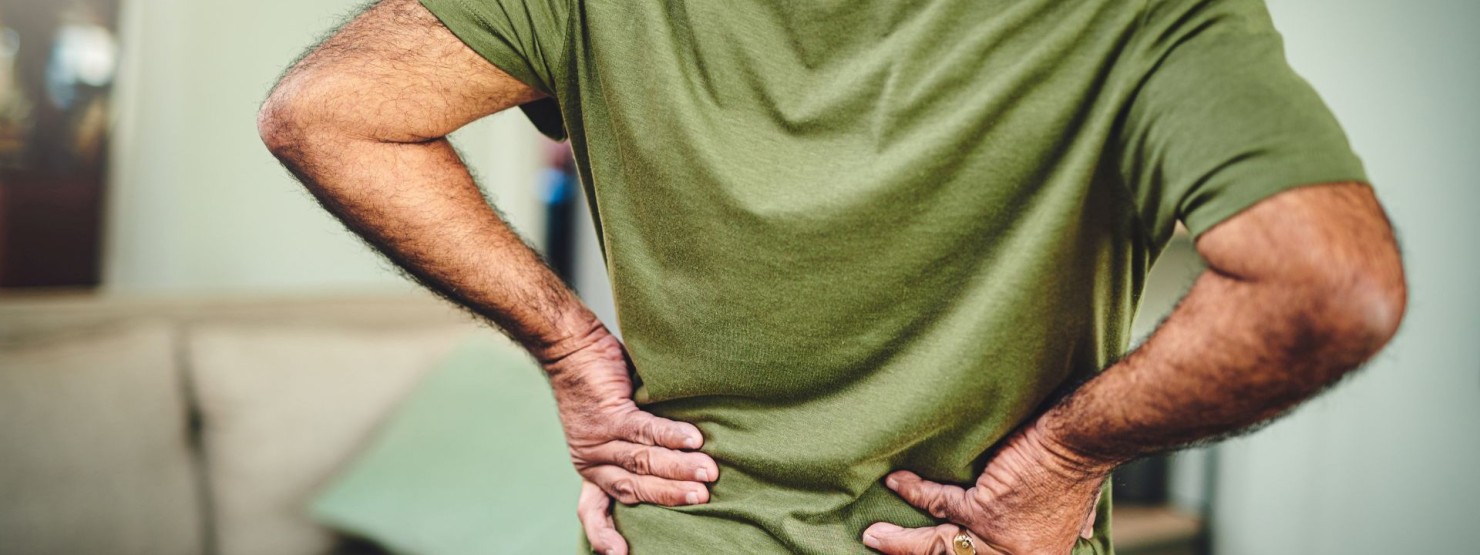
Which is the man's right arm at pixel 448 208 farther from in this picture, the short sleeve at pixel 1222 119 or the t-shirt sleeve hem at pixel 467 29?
the short sleeve at pixel 1222 119

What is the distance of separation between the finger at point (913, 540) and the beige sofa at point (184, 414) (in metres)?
1.64

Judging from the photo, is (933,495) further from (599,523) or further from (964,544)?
(599,523)

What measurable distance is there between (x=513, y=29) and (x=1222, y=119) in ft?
1.62

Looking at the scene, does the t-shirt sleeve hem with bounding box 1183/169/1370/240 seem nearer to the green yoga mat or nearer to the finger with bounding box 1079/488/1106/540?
the finger with bounding box 1079/488/1106/540

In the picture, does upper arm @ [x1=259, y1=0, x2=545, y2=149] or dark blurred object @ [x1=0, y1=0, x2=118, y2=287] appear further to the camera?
dark blurred object @ [x1=0, y1=0, x2=118, y2=287]

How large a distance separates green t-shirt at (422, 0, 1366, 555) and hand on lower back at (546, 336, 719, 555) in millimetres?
21

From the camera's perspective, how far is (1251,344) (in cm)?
60

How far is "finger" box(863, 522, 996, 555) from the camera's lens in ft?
2.48

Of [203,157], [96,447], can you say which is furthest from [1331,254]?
[203,157]

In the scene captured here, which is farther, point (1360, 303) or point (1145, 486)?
point (1145, 486)

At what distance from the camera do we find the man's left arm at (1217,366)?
0.57m

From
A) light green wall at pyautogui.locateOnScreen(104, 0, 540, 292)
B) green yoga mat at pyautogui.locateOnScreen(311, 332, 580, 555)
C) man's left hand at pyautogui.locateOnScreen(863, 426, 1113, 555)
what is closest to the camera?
man's left hand at pyautogui.locateOnScreen(863, 426, 1113, 555)

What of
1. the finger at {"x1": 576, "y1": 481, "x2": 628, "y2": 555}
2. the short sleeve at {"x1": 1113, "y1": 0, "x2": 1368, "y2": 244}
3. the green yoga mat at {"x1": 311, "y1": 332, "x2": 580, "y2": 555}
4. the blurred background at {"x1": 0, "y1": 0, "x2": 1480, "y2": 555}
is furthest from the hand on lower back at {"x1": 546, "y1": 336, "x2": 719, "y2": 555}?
the green yoga mat at {"x1": 311, "y1": 332, "x2": 580, "y2": 555}

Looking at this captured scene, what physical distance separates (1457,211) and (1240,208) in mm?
1557
